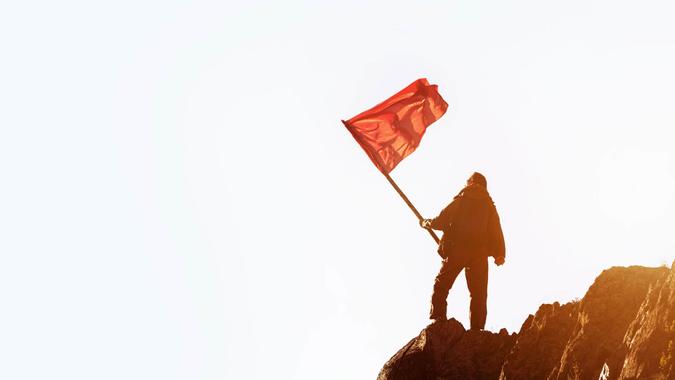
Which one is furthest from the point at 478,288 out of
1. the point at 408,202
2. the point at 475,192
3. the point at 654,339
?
the point at 654,339

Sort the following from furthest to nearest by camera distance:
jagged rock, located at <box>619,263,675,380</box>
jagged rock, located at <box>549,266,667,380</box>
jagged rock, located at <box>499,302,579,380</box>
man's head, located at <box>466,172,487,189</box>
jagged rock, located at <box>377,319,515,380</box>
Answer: man's head, located at <box>466,172,487,189</box> → jagged rock, located at <box>377,319,515,380</box> → jagged rock, located at <box>499,302,579,380</box> → jagged rock, located at <box>549,266,667,380</box> → jagged rock, located at <box>619,263,675,380</box>

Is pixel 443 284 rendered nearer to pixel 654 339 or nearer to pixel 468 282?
pixel 468 282

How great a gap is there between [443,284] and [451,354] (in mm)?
1787

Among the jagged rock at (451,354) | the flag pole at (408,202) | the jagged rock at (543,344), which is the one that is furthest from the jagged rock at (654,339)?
the flag pole at (408,202)

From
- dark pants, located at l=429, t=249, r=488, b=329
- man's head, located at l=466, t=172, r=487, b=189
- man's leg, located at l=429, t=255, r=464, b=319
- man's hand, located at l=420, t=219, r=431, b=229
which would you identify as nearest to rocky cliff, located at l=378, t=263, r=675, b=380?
man's leg, located at l=429, t=255, r=464, b=319

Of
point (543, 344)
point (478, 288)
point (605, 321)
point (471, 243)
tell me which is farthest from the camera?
point (478, 288)

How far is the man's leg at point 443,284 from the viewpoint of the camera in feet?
57.9

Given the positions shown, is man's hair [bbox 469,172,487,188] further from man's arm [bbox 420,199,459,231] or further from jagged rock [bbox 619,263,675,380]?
jagged rock [bbox 619,263,675,380]

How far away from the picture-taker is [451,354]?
1653 centimetres

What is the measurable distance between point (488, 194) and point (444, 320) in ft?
8.69

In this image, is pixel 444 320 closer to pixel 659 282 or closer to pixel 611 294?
pixel 611 294

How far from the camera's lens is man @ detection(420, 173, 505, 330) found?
17688 millimetres

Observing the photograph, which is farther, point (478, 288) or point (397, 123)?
point (397, 123)

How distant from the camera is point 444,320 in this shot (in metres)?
17.3
